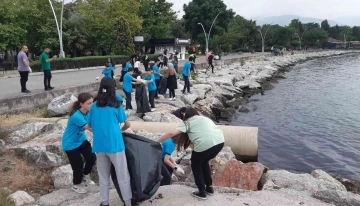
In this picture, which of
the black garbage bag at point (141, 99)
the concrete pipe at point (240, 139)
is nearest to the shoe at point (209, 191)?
the concrete pipe at point (240, 139)

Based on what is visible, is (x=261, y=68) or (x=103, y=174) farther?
(x=261, y=68)

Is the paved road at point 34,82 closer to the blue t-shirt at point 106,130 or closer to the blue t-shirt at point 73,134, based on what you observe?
the blue t-shirt at point 73,134

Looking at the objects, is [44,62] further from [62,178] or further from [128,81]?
[62,178]

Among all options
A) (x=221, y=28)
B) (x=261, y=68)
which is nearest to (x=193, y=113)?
(x=261, y=68)

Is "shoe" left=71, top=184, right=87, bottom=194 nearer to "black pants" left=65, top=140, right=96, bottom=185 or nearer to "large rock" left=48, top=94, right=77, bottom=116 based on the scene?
"black pants" left=65, top=140, right=96, bottom=185

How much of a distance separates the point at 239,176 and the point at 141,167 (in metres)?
2.59

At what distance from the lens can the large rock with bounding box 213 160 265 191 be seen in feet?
21.6

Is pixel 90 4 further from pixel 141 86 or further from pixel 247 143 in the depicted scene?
pixel 247 143

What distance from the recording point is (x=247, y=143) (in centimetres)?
914

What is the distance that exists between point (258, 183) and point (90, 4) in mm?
38948

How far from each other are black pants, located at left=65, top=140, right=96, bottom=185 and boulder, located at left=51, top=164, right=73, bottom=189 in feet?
1.29

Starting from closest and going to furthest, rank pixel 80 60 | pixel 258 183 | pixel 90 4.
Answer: pixel 258 183, pixel 80 60, pixel 90 4

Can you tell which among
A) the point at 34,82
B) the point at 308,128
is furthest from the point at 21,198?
the point at 308,128

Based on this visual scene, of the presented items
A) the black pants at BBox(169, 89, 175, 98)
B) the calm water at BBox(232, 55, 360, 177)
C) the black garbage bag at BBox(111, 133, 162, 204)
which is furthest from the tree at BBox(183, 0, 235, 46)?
the black garbage bag at BBox(111, 133, 162, 204)
